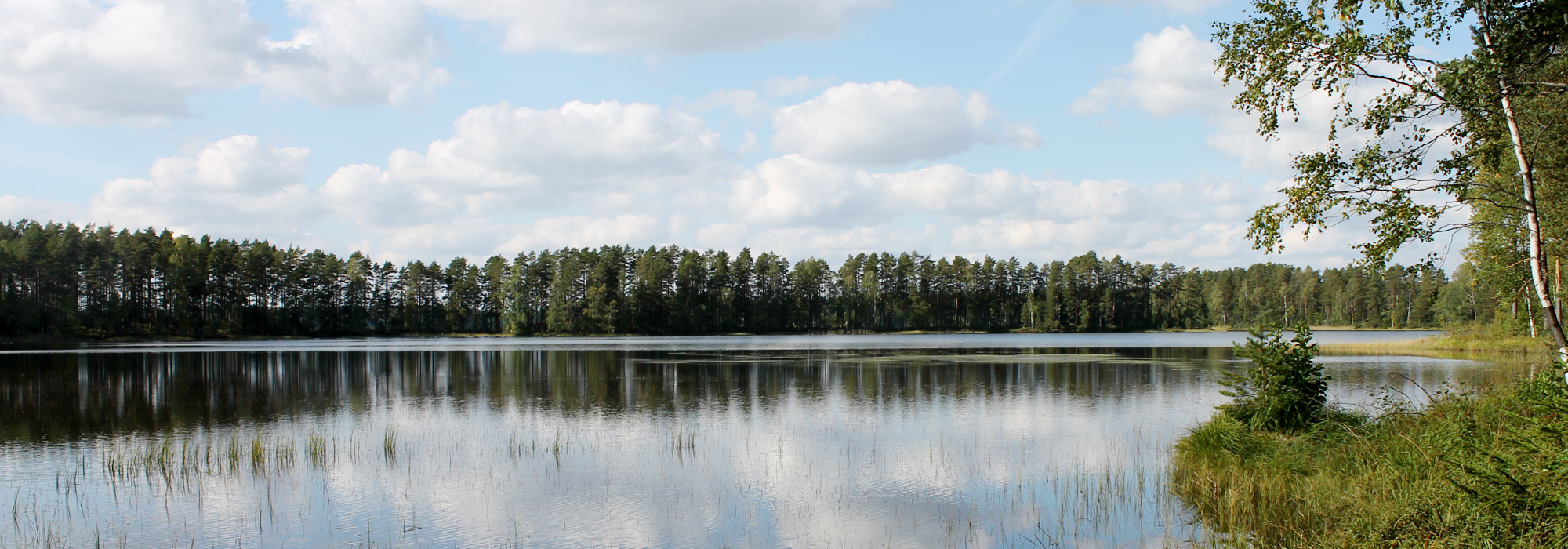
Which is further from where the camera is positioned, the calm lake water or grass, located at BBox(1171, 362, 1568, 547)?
the calm lake water

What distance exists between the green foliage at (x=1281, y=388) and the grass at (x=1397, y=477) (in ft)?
1.21

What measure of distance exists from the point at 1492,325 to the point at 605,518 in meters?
54.4

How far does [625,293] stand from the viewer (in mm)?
125500

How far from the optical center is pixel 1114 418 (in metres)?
22.1

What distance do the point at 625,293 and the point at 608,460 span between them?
363 feet

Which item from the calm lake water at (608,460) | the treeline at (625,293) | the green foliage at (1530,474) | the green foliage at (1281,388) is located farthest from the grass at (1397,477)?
the treeline at (625,293)

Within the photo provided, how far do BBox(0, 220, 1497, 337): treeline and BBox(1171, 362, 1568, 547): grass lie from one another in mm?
78565

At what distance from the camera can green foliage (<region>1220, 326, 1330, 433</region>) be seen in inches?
600

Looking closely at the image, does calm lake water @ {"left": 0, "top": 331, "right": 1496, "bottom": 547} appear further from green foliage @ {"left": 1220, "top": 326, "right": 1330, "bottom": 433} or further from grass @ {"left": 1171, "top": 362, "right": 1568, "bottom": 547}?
green foliage @ {"left": 1220, "top": 326, "right": 1330, "bottom": 433}

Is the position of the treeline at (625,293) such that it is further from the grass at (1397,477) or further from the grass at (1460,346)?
the grass at (1397,477)

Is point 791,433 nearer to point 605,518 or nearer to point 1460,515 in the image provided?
point 605,518

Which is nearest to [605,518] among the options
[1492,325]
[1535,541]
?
[1535,541]

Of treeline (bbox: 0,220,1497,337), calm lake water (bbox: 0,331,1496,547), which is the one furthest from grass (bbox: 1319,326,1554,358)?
treeline (bbox: 0,220,1497,337)

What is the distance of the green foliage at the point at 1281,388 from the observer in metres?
15.2
